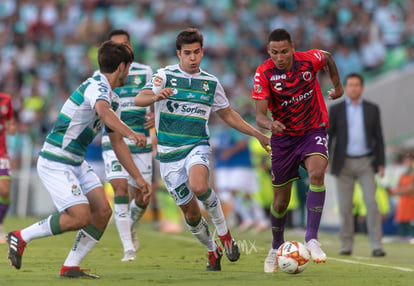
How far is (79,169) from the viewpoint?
7926mm

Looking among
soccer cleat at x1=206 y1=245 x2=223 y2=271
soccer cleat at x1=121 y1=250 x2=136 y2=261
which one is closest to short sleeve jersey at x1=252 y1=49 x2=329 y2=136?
soccer cleat at x1=206 y1=245 x2=223 y2=271

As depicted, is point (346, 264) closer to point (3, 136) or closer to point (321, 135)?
point (321, 135)

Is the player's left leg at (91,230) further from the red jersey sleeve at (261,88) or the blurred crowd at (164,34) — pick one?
the blurred crowd at (164,34)

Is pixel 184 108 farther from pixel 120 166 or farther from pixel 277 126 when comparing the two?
pixel 120 166

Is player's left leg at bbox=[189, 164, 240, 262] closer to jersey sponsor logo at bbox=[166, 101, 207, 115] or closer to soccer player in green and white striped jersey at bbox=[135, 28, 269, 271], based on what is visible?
soccer player in green and white striped jersey at bbox=[135, 28, 269, 271]

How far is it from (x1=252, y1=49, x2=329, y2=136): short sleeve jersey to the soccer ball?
1.26m

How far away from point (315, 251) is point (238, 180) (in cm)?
1068

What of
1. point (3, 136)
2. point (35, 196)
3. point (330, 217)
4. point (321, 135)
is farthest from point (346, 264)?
point (35, 196)

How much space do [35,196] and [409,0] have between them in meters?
11.6

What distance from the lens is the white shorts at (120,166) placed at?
1080cm

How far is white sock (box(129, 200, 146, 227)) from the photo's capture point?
1143 centimetres

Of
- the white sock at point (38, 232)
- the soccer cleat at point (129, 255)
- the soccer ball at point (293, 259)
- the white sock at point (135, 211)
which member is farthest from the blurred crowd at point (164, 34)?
the white sock at point (38, 232)

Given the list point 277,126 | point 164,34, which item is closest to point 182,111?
point 277,126

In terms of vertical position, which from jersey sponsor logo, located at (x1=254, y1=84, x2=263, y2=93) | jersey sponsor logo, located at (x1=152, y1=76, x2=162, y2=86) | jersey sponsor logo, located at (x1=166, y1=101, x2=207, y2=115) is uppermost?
jersey sponsor logo, located at (x1=152, y1=76, x2=162, y2=86)
